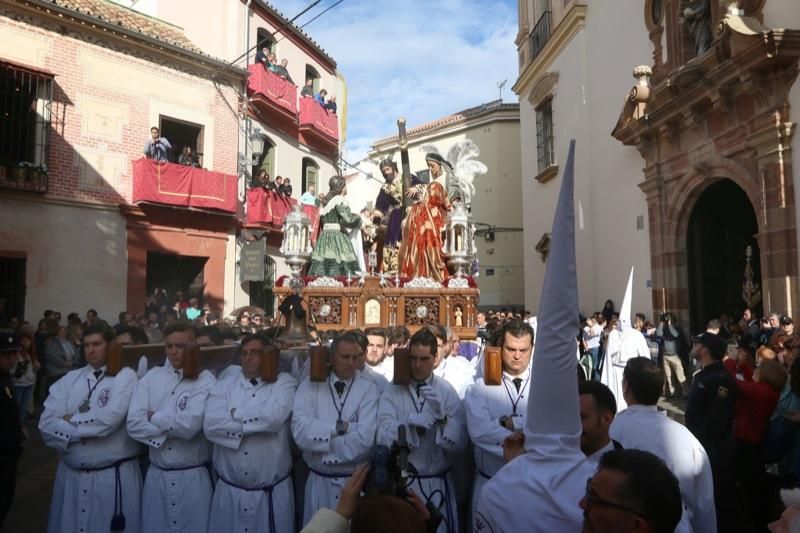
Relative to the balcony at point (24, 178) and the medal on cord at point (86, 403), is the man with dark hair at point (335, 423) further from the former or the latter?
the balcony at point (24, 178)

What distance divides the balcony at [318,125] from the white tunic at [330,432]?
1761 cm

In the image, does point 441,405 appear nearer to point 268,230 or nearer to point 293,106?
point 268,230

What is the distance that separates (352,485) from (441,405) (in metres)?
1.55

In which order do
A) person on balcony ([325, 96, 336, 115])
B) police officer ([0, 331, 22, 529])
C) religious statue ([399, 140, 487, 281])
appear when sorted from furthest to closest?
person on balcony ([325, 96, 336, 115]) < religious statue ([399, 140, 487, 281]) < police officer ([0, 331, 22, 529])

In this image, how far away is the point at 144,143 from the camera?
15.3 meters

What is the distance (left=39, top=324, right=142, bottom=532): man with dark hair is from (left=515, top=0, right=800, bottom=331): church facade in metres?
8.62

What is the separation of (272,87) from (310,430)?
16587mm

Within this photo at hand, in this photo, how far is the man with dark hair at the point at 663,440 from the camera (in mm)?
2768

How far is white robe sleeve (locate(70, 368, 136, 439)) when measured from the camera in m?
3.88

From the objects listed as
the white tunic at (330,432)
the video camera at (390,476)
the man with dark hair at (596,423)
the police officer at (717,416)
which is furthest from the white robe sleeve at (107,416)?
the police officer at (717,416)

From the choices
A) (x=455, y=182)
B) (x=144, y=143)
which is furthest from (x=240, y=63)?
(x=455, y=182)

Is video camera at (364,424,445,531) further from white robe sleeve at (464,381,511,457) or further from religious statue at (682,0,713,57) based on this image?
religious statue at (682,0,713,57)

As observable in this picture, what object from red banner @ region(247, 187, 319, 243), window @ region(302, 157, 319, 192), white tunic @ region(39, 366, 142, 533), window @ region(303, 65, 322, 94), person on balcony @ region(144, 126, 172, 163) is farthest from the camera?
window @ region(303, 65, 322, 94)

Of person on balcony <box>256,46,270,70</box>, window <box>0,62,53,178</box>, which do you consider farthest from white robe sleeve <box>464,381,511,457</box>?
person on balcony <box>256,46,270,70</box>
